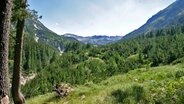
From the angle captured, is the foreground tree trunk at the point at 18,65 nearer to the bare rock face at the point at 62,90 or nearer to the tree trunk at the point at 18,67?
the tree trunk at the point at 18,67

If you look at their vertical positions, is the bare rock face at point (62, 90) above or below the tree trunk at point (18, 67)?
below

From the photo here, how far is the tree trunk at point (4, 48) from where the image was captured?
9.25m

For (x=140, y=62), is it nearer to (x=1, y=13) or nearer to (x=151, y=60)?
(x=151, y=60)

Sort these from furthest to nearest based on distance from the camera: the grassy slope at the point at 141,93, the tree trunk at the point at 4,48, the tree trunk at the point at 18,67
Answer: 1. the grassy slope at the point at 141,93
2. the tree trunk at the point at 18,67
3. the tree trunk at the point at 4,48

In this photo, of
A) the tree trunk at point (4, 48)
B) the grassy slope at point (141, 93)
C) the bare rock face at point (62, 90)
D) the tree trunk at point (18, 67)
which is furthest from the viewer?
the bare rock face at point (62, 90)

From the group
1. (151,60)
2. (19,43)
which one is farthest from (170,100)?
(151,60)

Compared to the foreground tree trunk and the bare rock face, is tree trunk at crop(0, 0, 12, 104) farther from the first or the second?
the bare rock face

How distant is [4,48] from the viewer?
951 cm

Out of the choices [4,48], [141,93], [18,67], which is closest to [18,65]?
[18,67]

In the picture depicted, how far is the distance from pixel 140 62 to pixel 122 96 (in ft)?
572

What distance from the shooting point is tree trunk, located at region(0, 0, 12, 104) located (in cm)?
925

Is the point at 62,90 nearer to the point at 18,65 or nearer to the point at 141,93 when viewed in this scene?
the point at 141,93

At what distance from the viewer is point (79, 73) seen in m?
184

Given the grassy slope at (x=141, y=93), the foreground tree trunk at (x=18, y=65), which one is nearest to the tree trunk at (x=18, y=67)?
the foreground tree trunk at (x=18, y=65)
